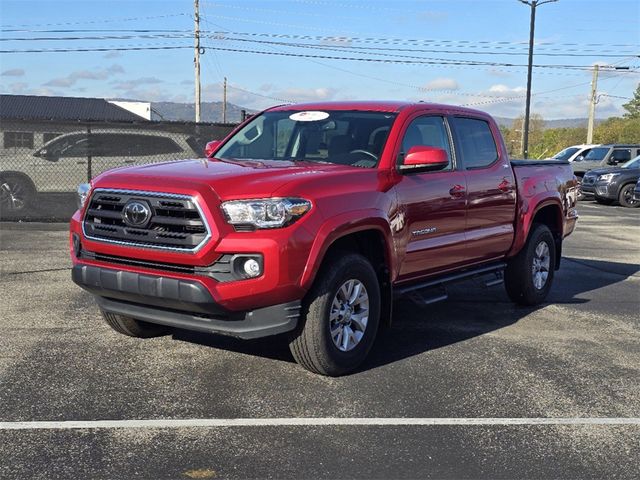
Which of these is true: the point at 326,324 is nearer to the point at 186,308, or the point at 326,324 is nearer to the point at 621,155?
the point at 186,308

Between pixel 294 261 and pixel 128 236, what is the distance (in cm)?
113

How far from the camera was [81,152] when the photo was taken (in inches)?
499

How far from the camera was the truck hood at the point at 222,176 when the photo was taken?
14.8 ft

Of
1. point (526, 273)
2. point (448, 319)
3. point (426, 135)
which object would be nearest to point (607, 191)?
point (526, 273)

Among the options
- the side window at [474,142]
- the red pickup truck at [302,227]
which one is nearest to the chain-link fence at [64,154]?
the red pickup truck at [302,227]

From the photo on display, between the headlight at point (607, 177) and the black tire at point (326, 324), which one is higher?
the black tire at point (326, 324)

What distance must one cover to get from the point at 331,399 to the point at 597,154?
24.4 meters

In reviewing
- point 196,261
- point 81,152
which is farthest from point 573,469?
point 81,152

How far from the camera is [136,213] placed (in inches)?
182

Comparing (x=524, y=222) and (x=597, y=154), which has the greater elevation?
(x=524, y=222)

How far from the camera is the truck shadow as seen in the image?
565cm

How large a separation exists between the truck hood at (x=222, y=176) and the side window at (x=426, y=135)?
65 cm

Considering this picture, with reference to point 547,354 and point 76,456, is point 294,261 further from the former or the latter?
point 547,354

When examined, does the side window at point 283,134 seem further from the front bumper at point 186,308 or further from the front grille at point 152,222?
the front bumper at point 186,308
